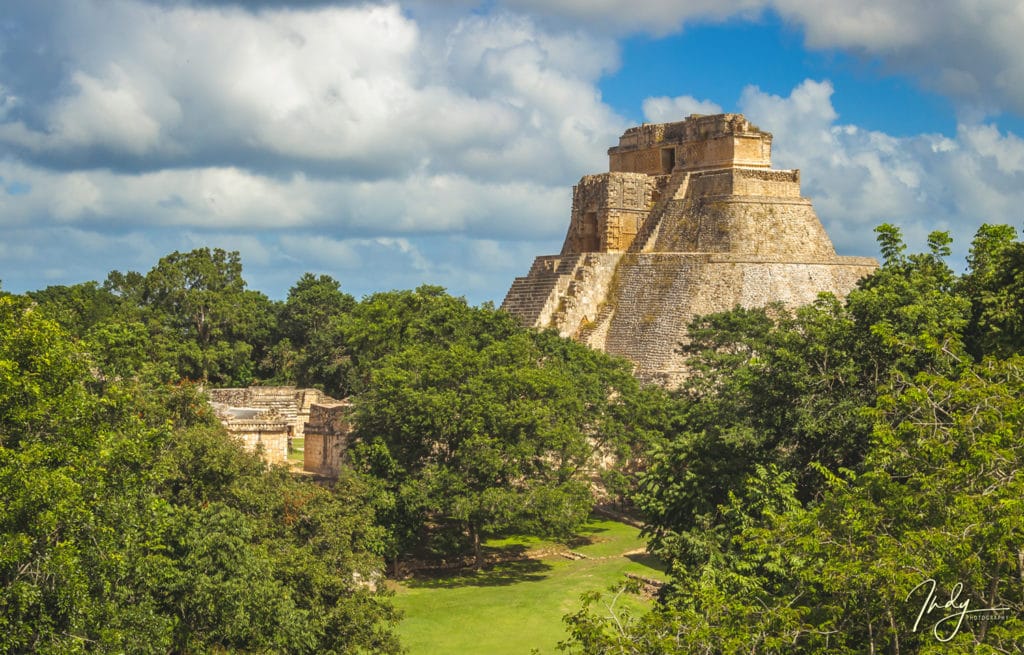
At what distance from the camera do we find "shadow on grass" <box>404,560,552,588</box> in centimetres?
3127

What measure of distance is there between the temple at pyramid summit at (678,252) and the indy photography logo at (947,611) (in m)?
28.3

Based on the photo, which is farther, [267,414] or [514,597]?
[267,414]

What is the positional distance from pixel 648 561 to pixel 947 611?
1977 centimetres

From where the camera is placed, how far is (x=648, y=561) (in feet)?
107

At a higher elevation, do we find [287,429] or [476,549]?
[287,429]

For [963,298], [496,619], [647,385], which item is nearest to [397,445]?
[496,619]

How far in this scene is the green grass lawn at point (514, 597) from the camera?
25.9m

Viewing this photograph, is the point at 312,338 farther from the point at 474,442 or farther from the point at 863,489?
the point at 863,489

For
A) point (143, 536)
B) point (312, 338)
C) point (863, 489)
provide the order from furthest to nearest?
point (312, 338)
point (143, 536)
point (863, 489)

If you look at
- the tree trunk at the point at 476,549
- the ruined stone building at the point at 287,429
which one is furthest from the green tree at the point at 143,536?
the tree trunk at the point at 476,549

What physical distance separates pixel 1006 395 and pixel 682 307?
2894 cm

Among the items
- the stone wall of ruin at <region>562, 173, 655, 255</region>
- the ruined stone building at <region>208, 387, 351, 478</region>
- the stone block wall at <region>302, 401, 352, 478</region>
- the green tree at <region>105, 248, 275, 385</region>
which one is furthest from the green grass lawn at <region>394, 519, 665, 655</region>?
the green tree at <region>105, 248, 275, 385</region>

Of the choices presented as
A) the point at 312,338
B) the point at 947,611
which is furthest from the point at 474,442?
the point at 312,338

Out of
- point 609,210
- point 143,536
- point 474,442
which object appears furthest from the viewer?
point 609,210
